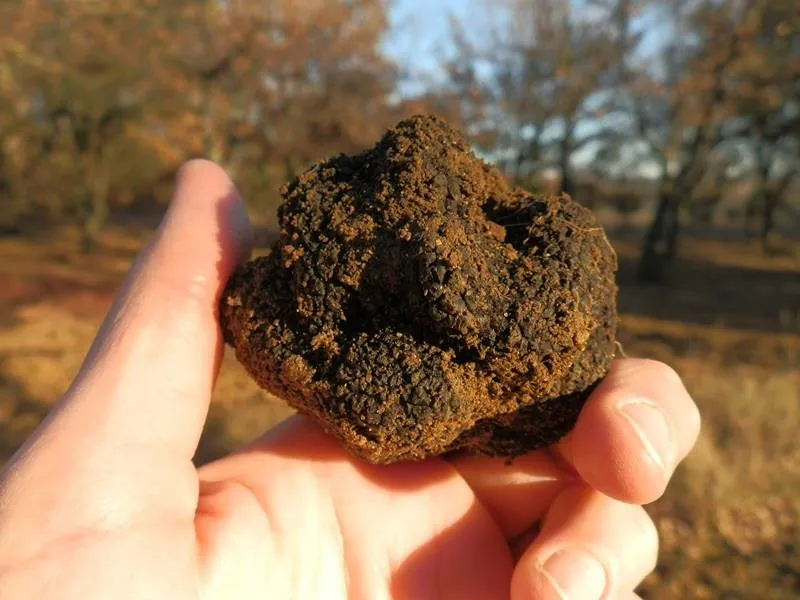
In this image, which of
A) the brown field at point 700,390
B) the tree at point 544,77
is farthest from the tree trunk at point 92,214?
the tree at point 544,77

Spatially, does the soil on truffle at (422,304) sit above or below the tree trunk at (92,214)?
above

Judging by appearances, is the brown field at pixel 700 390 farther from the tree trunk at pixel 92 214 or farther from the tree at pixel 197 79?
the tree at pixel 197 79

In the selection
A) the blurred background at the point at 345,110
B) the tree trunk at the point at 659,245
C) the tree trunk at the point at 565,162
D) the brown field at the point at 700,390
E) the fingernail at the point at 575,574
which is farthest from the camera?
the tree trunk at the point at 565,162

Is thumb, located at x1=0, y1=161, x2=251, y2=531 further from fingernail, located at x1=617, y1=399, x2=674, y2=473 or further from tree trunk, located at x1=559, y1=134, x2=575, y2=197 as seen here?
tree trunk, located at x1=559, y1=134, x2=575, y2=197

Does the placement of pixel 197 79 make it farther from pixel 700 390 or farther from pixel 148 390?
pixel 148 390

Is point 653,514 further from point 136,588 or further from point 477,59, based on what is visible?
point 477,59

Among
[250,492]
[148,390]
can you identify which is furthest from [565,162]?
[148,390]

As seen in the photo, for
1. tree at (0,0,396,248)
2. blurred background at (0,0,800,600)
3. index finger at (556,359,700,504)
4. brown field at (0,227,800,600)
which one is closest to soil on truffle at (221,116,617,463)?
index finger at (556,359,700,504)

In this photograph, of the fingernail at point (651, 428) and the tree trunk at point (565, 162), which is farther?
the tree trunk at point (565, 162)
